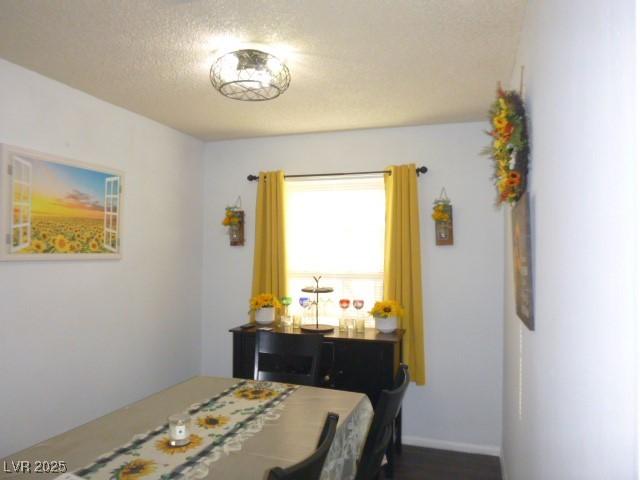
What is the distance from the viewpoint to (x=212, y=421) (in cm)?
179

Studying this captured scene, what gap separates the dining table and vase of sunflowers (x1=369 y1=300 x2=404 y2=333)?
118cm

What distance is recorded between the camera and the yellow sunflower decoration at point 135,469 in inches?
52.2

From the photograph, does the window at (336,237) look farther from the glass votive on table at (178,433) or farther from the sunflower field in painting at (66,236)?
the glass votive on table at (178,433)

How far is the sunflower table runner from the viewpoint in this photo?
1360 millimetres

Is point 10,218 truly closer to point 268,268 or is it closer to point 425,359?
point 268,268

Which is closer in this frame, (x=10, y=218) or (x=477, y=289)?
(x=10, y=218)

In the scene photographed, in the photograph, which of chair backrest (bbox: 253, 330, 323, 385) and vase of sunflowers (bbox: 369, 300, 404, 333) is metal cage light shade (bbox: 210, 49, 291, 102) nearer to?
chair backrest (bbox: 253, 330, 323, 385)

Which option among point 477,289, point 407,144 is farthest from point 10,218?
point 477,289

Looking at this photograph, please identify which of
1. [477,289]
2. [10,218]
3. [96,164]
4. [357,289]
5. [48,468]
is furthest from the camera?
[357,289]

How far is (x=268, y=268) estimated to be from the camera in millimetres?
3818

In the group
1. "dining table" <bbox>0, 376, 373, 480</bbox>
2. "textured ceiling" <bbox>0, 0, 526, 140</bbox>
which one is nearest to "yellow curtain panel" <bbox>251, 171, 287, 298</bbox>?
"textured ceiling" <bbox>0, 0, 526, 140</bbox>

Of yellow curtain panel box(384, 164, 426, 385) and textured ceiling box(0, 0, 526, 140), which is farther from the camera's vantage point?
yellow curtain panel box(384, 164, 426, 385)

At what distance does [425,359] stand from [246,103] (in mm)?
2380

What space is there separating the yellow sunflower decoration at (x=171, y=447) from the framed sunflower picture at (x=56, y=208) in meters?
1.55
